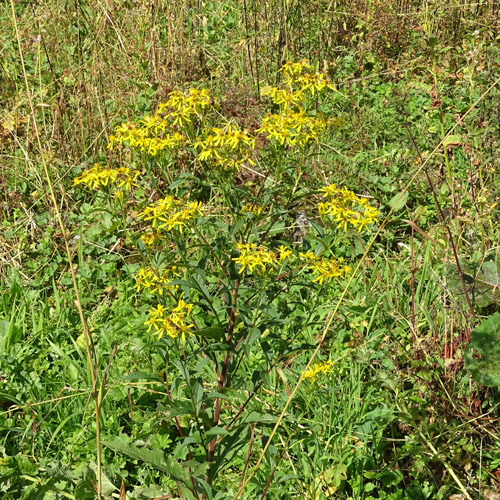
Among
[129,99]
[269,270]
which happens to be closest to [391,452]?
[269,270]

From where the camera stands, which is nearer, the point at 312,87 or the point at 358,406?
the point at 312,87

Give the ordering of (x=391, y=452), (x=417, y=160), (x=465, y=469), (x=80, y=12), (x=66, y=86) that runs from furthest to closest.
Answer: (x=80, y=12), (x=66, y=86), (x=417, y=160), (x=391, y=452), (x=465, y=469)

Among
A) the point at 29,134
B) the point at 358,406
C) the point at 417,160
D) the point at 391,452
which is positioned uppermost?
the point at 29,134

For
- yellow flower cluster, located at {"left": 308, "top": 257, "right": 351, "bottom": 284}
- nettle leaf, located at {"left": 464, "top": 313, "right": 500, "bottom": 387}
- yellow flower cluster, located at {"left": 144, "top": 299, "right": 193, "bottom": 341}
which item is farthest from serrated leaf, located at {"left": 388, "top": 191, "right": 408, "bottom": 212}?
yellow flower cluster, located at {"left": 144, "top": 299, "right": 193, "bottom": 341}

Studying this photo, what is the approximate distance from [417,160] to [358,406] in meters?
1.84

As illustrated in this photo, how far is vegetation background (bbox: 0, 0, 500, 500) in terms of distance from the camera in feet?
6.39

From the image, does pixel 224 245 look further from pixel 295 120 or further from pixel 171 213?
pixel 295 120

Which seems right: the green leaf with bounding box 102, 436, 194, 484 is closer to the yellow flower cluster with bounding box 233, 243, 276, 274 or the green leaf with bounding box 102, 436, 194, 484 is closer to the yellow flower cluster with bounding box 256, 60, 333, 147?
the yellow flower cluster with bounding box 233, 243, 276, 274

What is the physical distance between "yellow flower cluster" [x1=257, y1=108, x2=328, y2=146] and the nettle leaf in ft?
2.94

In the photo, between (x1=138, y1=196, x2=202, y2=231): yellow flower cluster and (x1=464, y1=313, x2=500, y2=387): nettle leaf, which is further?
(x1=464, y1=313, x2=500, y2=387): nettle leaf

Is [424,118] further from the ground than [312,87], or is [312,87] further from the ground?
[312,87]

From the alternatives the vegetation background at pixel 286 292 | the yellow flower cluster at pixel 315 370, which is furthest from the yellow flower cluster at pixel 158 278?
the yellow flower cluster at pixel 315 370

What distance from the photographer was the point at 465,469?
2.04 meters

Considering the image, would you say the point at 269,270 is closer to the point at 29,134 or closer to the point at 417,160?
the point at 417,160
